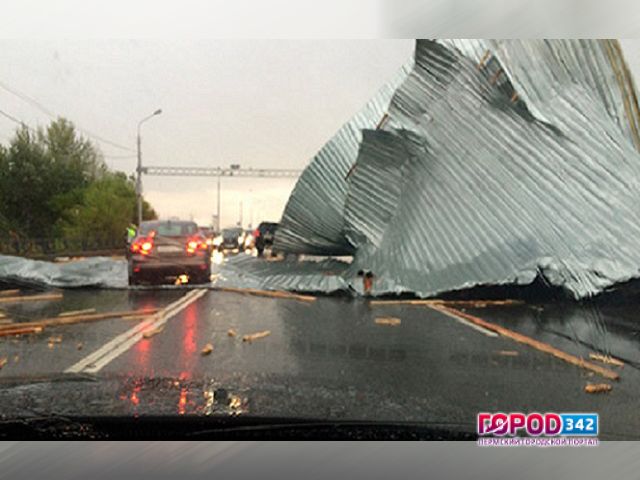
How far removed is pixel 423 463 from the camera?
9.12ft

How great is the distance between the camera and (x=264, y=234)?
5.70 meters

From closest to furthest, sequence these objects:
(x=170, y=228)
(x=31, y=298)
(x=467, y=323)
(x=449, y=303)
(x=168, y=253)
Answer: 1. (x=170, y=228)
2. (x=31, y=298)
3. (x=168, y=253)
4. (x=467, y=323)
5. (x=449, y=303)

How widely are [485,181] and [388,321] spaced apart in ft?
7.25

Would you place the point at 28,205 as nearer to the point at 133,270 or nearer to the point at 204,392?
the point at 204,392

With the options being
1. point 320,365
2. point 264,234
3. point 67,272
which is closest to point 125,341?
point 264,234

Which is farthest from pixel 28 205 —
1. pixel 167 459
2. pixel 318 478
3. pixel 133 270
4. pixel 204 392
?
pixel 133 270

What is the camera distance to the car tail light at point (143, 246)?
6.32m

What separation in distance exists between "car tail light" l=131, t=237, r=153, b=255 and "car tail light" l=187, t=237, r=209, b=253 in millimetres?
364

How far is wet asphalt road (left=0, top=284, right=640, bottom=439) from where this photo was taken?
11.3ft

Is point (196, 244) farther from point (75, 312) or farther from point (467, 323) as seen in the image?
point (467, 323)

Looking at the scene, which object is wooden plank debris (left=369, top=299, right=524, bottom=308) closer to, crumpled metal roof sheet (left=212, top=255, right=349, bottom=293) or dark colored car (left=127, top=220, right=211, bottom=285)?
crumpled metal roof sheet (left=212, top=255, right=349, bottom=293)

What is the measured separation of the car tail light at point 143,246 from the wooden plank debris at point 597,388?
3801 mm

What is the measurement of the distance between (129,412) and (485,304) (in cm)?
686

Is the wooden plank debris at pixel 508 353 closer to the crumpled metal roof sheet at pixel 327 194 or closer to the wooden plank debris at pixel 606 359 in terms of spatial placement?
the wooden plank debris at pixel 606 359
